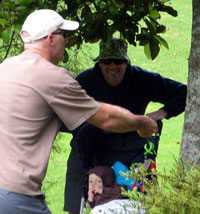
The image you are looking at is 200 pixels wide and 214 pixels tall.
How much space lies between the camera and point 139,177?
3158 mm

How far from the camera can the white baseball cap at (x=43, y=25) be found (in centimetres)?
362

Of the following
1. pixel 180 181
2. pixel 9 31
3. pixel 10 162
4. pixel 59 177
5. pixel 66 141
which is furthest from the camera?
pixel 66 141

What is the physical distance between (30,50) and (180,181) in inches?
48.4

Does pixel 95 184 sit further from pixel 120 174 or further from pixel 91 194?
pixel 120 174

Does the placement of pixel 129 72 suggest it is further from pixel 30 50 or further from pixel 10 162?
pixel 10 162

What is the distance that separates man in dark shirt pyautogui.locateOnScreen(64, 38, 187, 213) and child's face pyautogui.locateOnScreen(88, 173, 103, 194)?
237mm

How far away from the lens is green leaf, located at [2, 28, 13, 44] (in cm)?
409

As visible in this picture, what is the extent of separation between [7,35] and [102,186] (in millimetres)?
Result: 1412

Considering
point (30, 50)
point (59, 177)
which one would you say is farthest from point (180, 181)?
point (59, 177)

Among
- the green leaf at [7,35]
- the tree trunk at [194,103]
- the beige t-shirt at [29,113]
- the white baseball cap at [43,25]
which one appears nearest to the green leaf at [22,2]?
the green leaf at [7,35]

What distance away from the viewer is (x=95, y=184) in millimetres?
4824

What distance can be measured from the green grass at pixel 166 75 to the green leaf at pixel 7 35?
1.27 metres

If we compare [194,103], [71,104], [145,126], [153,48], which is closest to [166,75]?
[153,48]

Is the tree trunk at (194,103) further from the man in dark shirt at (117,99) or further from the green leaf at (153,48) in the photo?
the man in dark shirt at (117,99)
